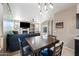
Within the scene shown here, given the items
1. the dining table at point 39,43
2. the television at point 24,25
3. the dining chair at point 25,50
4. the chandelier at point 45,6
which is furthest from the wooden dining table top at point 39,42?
the chandelier at point 45,6

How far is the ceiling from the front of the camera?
1.75 metres

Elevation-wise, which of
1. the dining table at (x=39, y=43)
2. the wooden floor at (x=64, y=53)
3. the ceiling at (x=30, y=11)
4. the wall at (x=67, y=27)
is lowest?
the wooden floor at (x=64, y=53)

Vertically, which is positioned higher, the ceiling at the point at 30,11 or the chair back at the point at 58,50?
the ceiling at the point at 30,11

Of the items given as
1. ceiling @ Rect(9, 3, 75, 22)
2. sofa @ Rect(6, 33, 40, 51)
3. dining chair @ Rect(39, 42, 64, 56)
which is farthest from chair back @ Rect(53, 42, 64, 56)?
ceiling @ Rect(9, 3, 75, 22)

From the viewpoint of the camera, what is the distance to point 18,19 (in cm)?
179

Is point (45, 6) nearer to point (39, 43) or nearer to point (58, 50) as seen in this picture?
point (39, 43)

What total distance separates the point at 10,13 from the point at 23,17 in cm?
25

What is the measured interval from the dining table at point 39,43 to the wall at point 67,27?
0.14 m

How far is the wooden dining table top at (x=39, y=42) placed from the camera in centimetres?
174

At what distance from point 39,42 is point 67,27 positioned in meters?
0.52

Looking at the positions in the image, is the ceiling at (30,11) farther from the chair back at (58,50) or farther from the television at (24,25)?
the chair back at (58,50)

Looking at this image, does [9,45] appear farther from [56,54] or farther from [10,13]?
[56,54]

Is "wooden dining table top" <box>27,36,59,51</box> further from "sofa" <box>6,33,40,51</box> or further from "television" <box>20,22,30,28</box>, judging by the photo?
"television" <box>20,22,30,28</box>

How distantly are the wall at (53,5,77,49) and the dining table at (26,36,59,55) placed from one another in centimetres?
14
